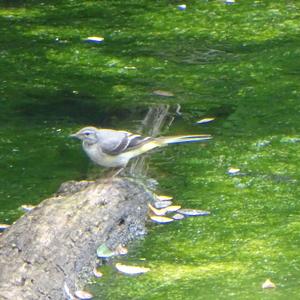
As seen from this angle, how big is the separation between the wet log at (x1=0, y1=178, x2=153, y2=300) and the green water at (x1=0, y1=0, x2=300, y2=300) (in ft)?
0.48

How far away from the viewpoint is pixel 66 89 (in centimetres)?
742

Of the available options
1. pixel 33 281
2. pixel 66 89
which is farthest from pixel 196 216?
pixel 66 89

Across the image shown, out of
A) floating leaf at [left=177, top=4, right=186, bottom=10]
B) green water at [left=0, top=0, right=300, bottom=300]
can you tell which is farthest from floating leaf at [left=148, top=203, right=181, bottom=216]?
floating leaf at [left=177, top=4, right=186, bottom=10]

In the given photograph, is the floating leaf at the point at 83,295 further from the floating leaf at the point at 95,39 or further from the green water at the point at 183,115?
the floating leaf at the point at 95,39

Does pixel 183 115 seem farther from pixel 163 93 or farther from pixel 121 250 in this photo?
pixel 121 250

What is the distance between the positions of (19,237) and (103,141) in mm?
1141

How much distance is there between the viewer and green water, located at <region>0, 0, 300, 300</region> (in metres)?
4.95

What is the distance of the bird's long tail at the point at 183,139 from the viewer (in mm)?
5886

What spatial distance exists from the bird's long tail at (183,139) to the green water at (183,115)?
0.20 feet

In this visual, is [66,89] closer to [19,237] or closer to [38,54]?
[38,54]

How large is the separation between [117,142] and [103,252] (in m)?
0.84

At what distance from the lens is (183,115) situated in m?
6.88

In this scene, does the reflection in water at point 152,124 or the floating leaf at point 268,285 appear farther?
the reflection in water at point 152,124

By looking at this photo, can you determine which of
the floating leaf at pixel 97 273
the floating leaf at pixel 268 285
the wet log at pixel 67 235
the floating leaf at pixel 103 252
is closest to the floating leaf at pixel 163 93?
the wet log at pixel 67 235
